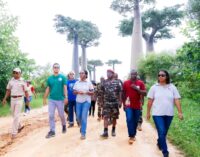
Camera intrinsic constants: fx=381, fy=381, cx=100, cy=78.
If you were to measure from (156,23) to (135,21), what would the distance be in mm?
2339

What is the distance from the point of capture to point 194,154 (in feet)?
22.9

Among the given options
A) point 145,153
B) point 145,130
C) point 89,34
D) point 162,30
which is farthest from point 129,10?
point 145,153

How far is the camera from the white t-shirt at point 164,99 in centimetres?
686

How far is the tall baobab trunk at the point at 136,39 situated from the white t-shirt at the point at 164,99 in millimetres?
29713

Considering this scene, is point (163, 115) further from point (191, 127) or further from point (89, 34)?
point (89, 34)

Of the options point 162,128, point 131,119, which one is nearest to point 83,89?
point 131,119

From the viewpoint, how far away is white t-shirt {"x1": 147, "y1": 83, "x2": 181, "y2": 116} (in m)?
6.86

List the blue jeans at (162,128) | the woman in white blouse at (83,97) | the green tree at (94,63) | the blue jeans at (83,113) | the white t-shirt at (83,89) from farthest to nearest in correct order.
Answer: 1. the green tree at (94,63)
2. the white t-shirt at (83,89)
3. the woman in white blouse at (83,97)
4. the blue jeans at (83,113)
5. the blue jeans at (162,128)

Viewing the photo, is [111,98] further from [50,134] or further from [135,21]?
[135,21]

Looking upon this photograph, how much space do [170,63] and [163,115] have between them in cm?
2146

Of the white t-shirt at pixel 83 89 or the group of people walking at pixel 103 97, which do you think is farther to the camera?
the white t-shirt at pixel 83 89

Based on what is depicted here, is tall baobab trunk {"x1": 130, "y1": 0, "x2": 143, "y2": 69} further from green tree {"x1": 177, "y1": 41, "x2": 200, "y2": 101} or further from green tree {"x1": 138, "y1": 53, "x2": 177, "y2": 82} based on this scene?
green tree {"x1": 177, "y1": 41, "x2": 200, "y2": 101}

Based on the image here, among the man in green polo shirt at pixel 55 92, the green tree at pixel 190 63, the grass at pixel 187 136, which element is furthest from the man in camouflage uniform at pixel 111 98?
the green tree at pixel 190 63

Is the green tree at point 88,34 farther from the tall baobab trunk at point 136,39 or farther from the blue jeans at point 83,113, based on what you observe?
the blue jeans at point 83,113
